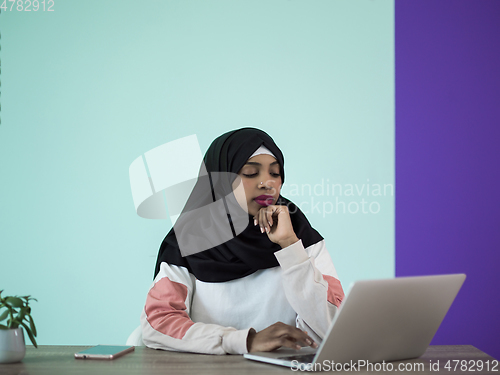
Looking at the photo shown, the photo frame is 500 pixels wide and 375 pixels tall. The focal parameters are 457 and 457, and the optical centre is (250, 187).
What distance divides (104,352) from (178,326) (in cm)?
19

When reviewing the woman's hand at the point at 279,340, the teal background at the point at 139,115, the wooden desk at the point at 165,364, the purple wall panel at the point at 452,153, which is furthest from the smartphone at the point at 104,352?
the purple wall panel at the point at 452,153

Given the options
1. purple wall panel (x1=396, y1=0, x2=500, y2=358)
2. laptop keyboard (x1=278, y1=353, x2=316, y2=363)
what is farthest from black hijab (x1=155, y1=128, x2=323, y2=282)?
purple wall panel (x1=396, y1=0, x2=500, y2=358)

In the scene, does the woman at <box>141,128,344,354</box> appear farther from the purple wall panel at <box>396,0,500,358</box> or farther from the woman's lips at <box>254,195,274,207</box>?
the purple wall panel at <box>396,0,500,358</box>

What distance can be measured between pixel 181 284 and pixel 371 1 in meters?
2.05

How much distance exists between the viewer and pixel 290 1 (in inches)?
103

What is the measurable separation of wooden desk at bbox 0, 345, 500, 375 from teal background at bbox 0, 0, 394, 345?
1.50 meters

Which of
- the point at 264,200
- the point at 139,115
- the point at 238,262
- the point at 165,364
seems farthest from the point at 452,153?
the point at 165,364

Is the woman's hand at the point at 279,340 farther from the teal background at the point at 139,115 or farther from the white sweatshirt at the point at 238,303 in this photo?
the teal background at the point at 139,115

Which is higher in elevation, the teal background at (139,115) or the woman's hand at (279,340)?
the teal background at (139,115)

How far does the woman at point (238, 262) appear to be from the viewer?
3.95 feet

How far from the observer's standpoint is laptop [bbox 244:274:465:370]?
0.76m

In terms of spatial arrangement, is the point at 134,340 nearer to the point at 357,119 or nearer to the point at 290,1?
the point at 357,119

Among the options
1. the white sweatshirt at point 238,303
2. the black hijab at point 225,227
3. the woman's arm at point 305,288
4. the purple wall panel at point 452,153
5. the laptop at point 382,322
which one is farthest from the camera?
the purple wall panel at point 452,153

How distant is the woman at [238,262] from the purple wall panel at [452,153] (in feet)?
4.09
